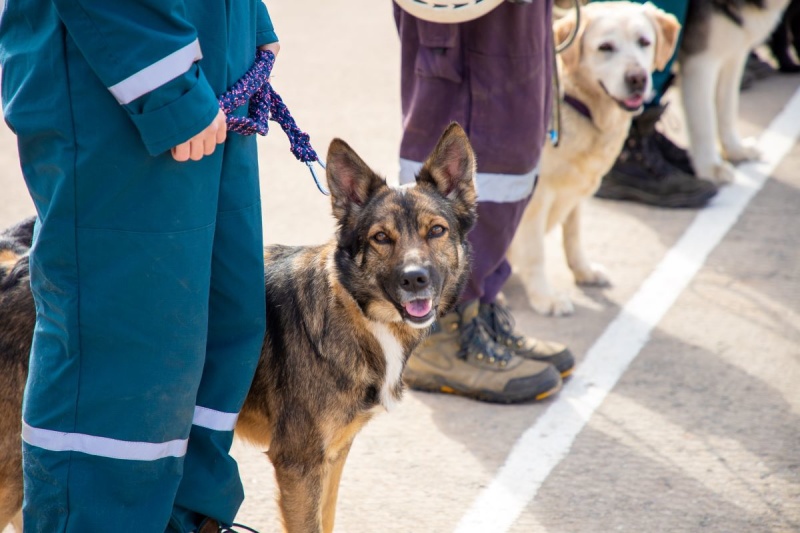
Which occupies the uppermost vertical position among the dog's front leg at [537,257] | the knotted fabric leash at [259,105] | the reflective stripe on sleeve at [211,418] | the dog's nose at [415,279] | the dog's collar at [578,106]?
the knotted fabric leash at [259,105]

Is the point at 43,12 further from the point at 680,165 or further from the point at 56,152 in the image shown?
the point at 680,165

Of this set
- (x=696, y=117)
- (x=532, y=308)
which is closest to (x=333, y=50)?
(x=696, y=117)

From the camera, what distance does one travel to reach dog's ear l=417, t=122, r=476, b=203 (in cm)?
297

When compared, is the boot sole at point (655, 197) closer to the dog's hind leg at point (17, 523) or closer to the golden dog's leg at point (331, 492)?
the golden dog's leg at point (331, 492)

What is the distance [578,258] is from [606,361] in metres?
0.90

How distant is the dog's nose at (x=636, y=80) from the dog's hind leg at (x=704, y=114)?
182 cm

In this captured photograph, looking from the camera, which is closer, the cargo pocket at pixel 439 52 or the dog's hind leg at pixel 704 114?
the cargo pocket at pixel 439 52

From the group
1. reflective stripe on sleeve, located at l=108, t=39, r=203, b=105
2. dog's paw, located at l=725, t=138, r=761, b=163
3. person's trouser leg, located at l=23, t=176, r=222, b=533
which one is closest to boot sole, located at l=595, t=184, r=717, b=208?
dog's paw, located at l=725, t=138, r=761, b=163

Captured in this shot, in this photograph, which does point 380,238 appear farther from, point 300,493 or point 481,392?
point 481,392

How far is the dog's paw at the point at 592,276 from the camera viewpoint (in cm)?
509

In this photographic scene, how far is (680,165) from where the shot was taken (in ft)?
21.2

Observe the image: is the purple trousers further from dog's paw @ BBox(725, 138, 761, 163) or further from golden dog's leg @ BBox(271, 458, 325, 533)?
dog's paw @ BBox(725, 138, 761, 163)

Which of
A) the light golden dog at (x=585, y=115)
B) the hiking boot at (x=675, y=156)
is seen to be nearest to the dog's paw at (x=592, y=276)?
the light golden dog at (x=585, y=115)

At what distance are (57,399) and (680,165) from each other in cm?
521
